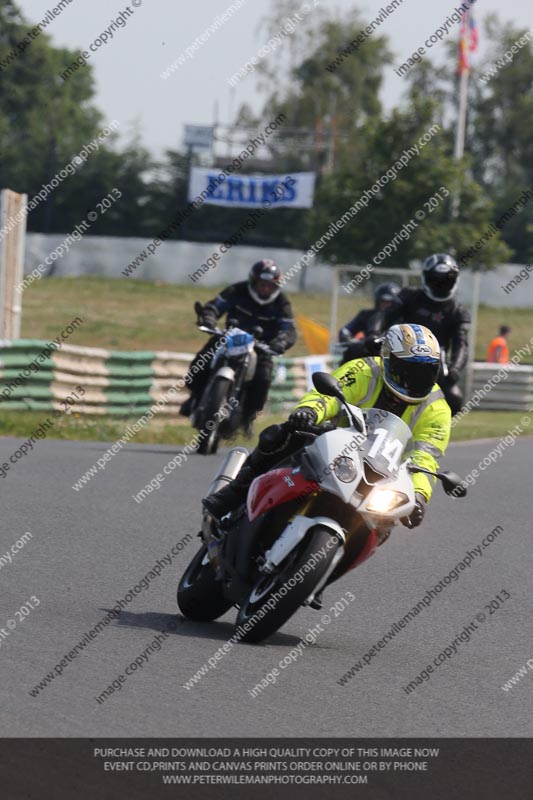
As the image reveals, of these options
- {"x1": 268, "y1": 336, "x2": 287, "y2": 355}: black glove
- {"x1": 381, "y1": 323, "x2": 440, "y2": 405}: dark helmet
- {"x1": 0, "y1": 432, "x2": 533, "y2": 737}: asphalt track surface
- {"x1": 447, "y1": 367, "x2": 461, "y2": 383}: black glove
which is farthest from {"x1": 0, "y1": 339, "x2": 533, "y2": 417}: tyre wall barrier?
{"x1": 381, "y1": 323, "x2": 440, "y2": 405}: dark helmet

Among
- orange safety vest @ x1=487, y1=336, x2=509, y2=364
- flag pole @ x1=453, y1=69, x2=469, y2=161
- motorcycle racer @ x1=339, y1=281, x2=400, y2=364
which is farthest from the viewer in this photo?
flag pole @ x1=453, y1=69, x2=469, y2=161

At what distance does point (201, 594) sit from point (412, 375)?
1.34m

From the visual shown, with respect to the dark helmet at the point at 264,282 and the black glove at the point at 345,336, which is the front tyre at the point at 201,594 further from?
the black glove at the point at 345,336

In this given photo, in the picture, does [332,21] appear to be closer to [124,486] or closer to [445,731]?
[124,486]

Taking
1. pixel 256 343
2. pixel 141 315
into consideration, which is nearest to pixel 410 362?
pixel 256 343

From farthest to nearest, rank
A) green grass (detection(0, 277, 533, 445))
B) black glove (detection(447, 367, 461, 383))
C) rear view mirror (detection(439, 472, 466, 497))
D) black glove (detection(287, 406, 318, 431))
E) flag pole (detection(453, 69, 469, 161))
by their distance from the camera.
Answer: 1. flag pole (detection(453, 69, 469, 161))
2. green grass (detection(0, 277, 533, 445))
3. black glove (detection(447, 367, 461, 383))
4. rear view mirror (detection(439, 472, 466, 497))
5. black glove (detection(287, 406, 318, 431))

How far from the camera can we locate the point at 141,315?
140 ft

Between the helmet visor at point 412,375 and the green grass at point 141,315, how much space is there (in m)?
16.8

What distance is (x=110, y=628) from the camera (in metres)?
6.37

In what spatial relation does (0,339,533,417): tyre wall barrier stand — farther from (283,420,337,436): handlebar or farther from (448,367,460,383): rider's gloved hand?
(283,420,337,436): handlebar

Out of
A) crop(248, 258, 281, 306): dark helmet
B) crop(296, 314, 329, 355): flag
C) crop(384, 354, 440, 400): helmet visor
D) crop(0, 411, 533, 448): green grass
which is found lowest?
crop(296, 314, 329, 355): flag

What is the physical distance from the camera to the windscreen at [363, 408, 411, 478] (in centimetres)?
603

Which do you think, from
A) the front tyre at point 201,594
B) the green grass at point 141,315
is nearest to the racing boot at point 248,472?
the front tyre at point 201,594

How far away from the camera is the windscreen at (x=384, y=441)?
603 cm
